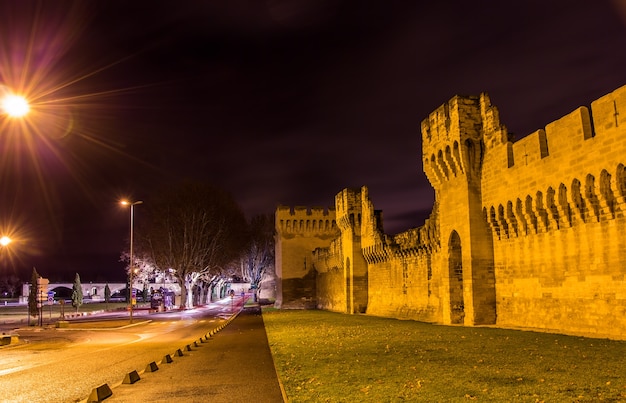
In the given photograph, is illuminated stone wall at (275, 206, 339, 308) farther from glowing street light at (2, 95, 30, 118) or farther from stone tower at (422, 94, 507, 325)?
glowing street light at (2, 95, 30, 118)

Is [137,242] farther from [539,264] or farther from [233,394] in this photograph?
[233,394]

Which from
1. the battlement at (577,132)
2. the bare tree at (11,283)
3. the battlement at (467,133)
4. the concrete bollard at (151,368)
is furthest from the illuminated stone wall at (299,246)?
the bare tree at (11,283)

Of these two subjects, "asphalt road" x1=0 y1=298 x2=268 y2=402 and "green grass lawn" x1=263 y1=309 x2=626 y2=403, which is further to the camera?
"asphalt road" x1=0 y1=298 x2=268 y2=402

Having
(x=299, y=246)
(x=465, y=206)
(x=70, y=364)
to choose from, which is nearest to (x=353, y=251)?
(x=465, y=206)

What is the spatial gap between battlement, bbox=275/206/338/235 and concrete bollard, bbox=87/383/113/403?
1726 inches

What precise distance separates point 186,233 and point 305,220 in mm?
11376

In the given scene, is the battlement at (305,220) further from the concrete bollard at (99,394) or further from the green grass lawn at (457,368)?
the concrete bollard at (99,394)

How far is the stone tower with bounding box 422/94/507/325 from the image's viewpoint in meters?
20.8

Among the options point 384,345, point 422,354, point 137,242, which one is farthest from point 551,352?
point 137,242

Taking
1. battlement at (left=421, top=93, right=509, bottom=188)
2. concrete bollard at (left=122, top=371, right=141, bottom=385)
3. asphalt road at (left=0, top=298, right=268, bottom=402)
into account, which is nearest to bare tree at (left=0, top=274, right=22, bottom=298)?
asphalt road at (left=0, top=298, right=268, bottom=402)

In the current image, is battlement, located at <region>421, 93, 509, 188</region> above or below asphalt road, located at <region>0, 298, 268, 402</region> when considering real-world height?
above

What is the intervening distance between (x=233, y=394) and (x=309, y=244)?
4406cm

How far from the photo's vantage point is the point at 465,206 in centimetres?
2161

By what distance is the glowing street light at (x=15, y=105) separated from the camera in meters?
11.1
